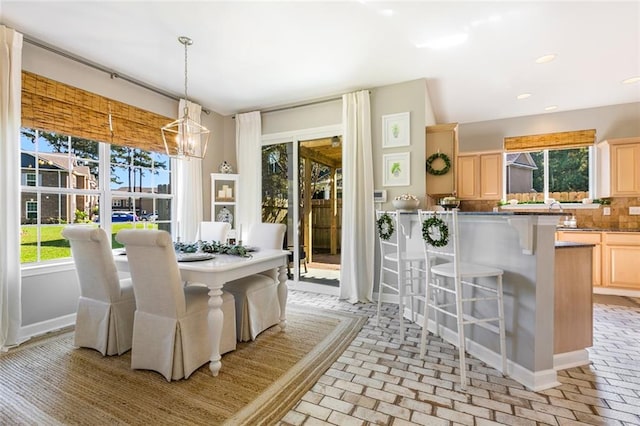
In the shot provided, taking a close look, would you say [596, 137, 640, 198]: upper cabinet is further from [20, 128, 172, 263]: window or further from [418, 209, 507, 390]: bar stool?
[20, 128, 172, 263]: window

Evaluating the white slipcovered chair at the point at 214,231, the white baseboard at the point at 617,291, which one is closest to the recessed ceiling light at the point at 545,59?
the white baseboard at the point at 617,291

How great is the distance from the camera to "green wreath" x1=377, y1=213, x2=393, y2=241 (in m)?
2.90

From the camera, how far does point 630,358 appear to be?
7.70 feet

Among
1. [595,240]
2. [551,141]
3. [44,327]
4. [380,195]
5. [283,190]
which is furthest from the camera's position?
[551,141]

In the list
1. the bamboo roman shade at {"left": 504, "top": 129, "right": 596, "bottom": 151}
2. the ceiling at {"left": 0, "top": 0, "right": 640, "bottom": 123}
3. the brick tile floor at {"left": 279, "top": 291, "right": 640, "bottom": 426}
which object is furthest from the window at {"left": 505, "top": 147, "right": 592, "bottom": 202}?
the brick tile floor at {"left": 279, "top": 291, "right": 640, "bottom": 426}

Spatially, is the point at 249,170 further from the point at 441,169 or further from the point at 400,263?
the point at 400,263

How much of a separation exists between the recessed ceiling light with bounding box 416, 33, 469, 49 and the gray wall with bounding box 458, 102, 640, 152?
2.88 meters

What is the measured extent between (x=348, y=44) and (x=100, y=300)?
3.17 metres

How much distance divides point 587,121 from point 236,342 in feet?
19.5

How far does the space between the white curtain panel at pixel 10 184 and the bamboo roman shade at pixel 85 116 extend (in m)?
0.14

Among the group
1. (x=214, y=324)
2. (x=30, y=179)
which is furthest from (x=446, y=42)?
(x=30, y=179)

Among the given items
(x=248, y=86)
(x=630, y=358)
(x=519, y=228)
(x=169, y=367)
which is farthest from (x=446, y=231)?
(x=248, y=86)

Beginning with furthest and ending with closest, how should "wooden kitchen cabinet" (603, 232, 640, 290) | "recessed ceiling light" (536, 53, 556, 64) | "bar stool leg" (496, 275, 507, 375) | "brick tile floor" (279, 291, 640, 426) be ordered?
"wooden kitchen cabinet" (603, 232, 640, 290), "recessed ceiling light" (536, 53, 556, 64), "bar stool leg" (496, 275, 507, 375), "brick tile floor" (279, 291, 640, 426)

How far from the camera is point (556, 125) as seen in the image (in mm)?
4797
